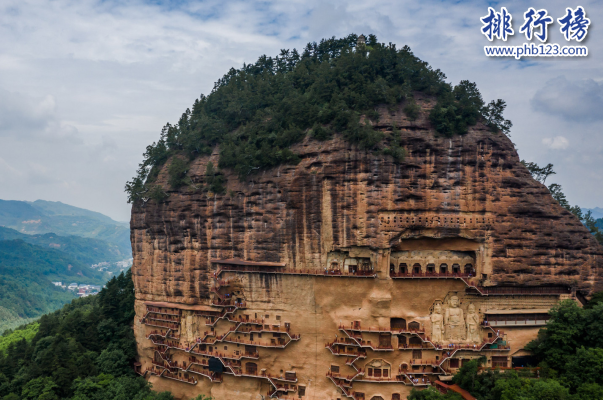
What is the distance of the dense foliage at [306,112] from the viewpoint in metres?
31.5

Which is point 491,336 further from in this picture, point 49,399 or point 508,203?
point 49,399

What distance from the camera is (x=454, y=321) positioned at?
30234 mm

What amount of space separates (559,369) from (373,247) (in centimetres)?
1234

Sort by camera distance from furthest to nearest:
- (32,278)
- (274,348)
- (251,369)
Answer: (32,278) → (251,369) → (274,348)

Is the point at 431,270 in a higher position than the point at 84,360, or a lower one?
higher

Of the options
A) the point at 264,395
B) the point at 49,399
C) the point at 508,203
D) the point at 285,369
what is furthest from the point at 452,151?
the point at 49,399

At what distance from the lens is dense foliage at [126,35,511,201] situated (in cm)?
3150

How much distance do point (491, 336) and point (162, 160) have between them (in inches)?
1115

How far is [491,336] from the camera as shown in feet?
99.1

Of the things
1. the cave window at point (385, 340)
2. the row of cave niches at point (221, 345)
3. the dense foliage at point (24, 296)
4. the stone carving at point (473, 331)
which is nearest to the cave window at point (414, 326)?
the cave window at point (385, 340)

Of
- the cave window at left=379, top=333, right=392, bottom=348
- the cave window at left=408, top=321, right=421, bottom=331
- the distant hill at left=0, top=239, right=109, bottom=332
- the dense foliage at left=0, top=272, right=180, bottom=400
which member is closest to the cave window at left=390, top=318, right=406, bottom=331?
the cave window at left=408, top=321, right=421, bottom=331

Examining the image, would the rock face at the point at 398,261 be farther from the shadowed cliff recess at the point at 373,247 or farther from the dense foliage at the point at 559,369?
the dense foliage at the point at 559,369

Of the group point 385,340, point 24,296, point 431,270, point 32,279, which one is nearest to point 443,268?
point 431,270

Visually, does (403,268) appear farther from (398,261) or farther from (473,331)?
(473,331)
